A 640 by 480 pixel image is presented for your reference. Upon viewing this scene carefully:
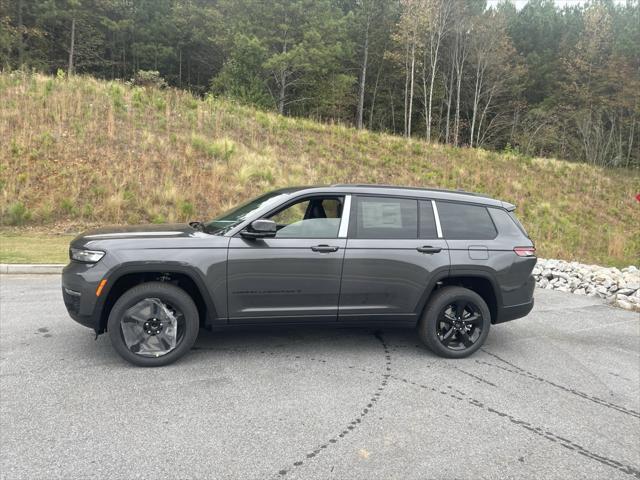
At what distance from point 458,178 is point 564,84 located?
29.7m

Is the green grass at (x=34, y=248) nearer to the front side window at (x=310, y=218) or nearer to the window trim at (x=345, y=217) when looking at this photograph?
the front side window at (x=310, y=218)

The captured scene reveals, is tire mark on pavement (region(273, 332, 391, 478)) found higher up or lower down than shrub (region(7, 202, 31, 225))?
lower down

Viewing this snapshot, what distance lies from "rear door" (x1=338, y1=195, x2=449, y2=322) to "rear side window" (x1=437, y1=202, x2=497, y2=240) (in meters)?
0.18

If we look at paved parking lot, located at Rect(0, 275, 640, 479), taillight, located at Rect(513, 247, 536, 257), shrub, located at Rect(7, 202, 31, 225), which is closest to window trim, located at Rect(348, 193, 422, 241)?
taillight, located at Rect(513, 247, 536, 257)

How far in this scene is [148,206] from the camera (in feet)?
46.1

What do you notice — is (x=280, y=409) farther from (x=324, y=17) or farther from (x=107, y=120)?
(x=324, y=17)

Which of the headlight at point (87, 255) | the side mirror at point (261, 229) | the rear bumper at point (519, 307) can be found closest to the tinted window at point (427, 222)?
the rear bumper at point (519, 307)

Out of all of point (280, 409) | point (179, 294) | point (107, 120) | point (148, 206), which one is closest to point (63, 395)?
point (179, 294)

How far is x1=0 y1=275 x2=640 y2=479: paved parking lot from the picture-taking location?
302cm

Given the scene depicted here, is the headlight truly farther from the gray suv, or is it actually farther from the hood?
the hood

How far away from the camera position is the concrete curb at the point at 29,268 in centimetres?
846

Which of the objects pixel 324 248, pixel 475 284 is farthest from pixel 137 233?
pixel 475 284

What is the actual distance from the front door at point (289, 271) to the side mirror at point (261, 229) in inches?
2.6

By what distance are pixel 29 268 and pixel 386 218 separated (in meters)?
7.02
